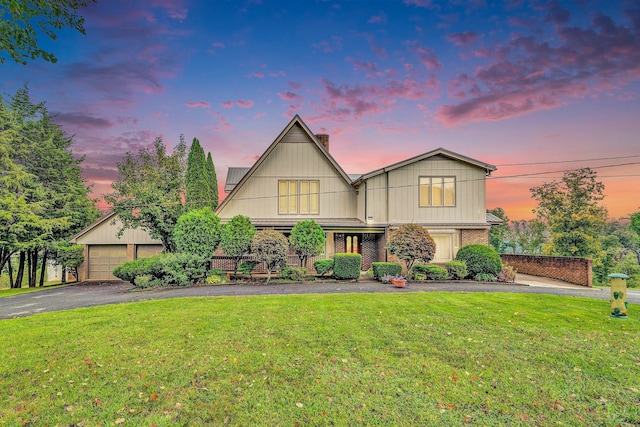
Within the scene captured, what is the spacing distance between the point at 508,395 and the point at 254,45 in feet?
55.3

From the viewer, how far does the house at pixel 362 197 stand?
Result: 18.7m

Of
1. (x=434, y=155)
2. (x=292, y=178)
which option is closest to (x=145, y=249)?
(x=292, y=178)

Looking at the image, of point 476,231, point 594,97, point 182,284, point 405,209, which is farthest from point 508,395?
point 594,97

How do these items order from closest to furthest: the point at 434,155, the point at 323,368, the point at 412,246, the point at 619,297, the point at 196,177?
the point at 323,368, the point at 619,297, the point at 412,246, the point at 434,155, the point at 196,177

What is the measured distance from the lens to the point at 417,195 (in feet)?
61.6

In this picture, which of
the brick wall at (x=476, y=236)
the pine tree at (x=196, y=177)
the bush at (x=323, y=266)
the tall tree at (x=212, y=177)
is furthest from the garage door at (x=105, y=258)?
the brick wall at (x=476, y=236)

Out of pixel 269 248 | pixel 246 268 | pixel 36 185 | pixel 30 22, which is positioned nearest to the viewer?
pixel 30 22

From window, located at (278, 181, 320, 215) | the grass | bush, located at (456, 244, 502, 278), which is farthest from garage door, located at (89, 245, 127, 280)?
bush, located at (456, 244, 502, 278)

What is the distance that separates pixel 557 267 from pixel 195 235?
20401mm

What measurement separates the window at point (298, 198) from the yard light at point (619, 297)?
1445cm

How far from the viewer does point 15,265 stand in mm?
42000

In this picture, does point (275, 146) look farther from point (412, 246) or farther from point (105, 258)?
point (105, 258)

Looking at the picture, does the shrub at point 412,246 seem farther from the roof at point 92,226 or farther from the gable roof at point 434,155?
the roof at point 92,226

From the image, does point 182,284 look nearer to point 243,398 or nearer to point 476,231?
point 243,398
